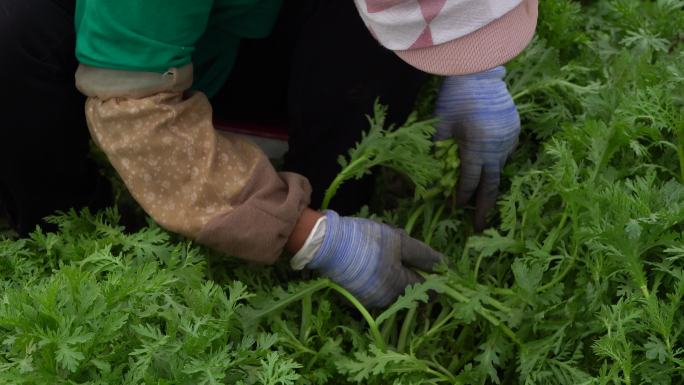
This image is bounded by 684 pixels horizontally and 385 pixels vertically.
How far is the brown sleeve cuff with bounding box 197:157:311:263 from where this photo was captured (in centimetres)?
180

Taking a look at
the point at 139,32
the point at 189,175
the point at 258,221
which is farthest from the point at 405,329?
the point at 139,32

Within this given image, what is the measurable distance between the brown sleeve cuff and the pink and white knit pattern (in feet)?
1.52

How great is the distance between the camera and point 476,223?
2.26 m

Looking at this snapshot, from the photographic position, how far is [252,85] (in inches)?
91.4

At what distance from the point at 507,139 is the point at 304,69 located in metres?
0.55

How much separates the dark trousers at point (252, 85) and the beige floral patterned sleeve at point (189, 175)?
15cm

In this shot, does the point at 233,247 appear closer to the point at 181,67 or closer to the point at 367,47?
the point at 181,67

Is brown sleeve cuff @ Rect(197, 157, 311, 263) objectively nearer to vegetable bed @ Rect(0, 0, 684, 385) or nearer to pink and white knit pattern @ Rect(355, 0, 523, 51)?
vegetable bed @ Rect(0, 0, 684, 385)

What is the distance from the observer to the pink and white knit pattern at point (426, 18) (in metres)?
1.47

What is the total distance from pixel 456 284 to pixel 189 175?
65 centimetres

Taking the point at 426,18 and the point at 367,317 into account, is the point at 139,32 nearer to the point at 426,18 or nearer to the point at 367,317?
the point at 426,18

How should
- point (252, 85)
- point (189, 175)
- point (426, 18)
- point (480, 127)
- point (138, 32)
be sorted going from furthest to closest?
1. point (252, 85)
2. point (480, 127)
3. point (189, 175)
4. point (138, 32)
5. point (426, 18)

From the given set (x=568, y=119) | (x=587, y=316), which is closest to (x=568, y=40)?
(x=568, y=119)

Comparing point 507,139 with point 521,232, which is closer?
point 521,232
